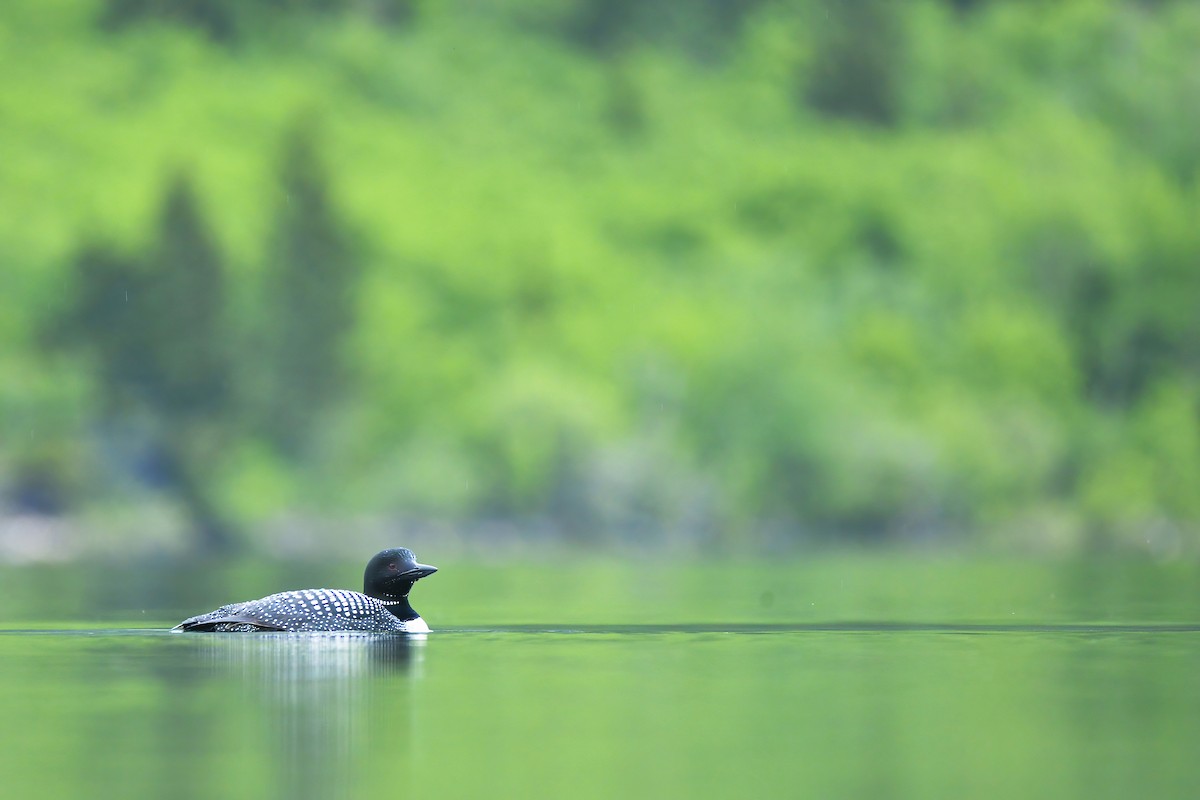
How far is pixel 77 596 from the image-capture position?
40.5 metres

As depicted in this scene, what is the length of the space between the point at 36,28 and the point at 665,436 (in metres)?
81.9

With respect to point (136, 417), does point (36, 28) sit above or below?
above

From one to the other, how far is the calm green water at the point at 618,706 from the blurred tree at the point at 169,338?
68.6 m

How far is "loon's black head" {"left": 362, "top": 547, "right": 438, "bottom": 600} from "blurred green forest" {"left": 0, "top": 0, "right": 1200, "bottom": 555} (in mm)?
64718

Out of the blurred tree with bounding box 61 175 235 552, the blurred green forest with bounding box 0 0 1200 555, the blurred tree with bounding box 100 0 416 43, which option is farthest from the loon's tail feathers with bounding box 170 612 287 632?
the blurred tree with bounding box 100 0 416 43

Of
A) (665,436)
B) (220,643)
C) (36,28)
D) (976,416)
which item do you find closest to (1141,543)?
(976,416)

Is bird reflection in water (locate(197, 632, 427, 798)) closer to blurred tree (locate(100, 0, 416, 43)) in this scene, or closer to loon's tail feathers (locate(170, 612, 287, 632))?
loon's tail feathers (locate(170, 612, 287, 632))

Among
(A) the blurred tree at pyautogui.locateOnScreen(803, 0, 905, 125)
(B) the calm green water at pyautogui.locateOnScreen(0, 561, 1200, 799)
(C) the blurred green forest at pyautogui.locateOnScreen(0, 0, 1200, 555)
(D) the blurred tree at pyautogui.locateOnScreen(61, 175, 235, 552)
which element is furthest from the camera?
(A) the blurred tree at pyautogui.locateOnScreen(803, 0, 905, 125)

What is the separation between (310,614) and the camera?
24.8 meters

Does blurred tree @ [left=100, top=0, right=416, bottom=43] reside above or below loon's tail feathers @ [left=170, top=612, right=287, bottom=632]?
above

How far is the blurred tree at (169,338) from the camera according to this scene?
327ft

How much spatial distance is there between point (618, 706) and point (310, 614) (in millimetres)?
7756

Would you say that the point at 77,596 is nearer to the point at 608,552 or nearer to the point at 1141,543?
the point at 608,552

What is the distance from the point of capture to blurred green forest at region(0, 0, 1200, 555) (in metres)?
104
